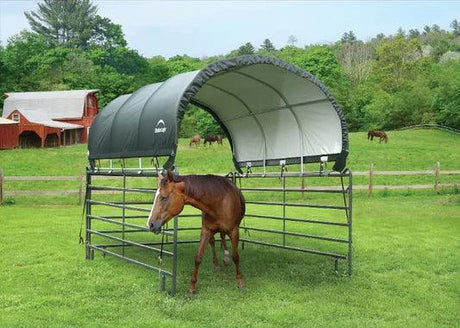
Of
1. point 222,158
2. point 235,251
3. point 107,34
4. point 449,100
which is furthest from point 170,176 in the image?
point 107,34

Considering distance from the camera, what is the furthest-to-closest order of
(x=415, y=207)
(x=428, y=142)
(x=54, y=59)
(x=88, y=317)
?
(x=54, y=59) → (x=428, y=142) → (x=415, y=207) → (x=88, y=317)

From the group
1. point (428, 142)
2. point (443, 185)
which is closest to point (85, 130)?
point (428, 142)

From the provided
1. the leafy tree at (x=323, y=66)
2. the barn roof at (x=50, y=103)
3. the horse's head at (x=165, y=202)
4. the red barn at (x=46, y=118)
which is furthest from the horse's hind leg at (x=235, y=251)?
the leafy tree at (x=323, y=66)

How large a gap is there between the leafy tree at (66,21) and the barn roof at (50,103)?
51.3 m

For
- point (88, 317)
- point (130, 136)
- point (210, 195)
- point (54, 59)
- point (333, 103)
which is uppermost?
point (54, 59)

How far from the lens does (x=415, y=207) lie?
1792 centimetres

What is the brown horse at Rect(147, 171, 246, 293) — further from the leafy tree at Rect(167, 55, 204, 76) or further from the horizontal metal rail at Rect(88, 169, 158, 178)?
the leafy tree at Rect(167, 55, 204, 76)

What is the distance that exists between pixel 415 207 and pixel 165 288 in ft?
40.9

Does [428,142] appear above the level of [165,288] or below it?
above

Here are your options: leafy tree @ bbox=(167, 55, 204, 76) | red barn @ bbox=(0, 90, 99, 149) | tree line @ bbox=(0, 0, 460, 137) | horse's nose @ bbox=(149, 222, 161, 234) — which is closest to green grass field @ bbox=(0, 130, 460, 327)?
horse's nose @ bbox=(149, 222, 161, 234)

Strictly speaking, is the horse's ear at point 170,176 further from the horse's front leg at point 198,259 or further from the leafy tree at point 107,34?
the leafy tree at point 107,34

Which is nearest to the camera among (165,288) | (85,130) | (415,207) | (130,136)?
(165,288)

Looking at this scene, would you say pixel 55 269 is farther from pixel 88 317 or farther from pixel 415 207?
pixel 415 207

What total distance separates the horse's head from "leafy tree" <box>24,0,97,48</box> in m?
93.9
